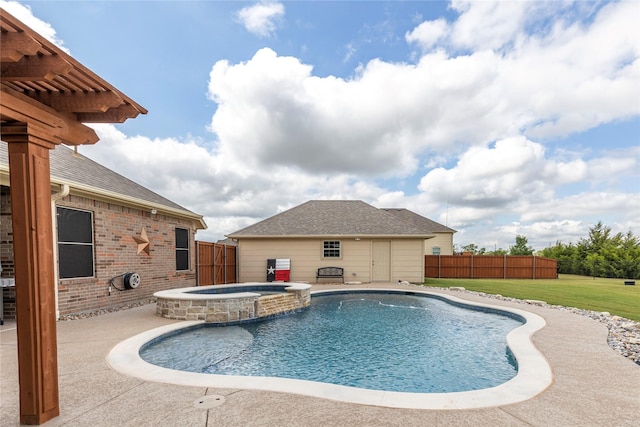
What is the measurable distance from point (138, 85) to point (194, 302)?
8247mm

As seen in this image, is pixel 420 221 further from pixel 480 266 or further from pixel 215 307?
pixel 215 307

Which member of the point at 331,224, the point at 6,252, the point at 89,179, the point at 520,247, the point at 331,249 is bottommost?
the point at 520,247

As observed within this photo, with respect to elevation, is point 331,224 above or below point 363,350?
above

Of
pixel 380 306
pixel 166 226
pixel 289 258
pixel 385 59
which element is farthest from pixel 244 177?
pixel 380 306

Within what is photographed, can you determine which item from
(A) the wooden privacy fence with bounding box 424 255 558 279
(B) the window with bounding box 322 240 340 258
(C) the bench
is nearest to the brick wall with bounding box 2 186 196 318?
(C) the bench

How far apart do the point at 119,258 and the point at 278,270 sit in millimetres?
7313

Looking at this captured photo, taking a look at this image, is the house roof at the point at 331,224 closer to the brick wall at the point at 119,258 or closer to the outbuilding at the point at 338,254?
the outbuilding at the point at 338,254

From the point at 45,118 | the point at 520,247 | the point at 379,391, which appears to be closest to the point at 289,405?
the point at 379,391

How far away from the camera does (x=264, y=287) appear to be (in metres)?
12.1

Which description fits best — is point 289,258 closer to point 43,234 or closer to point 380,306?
point 380,306

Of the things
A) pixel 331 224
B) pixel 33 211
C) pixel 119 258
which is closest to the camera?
pixel 33 211

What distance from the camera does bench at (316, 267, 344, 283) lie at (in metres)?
15.2

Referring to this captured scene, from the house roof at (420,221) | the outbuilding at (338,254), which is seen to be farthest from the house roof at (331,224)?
the house roof at (420,221)

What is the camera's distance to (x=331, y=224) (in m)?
16.3
